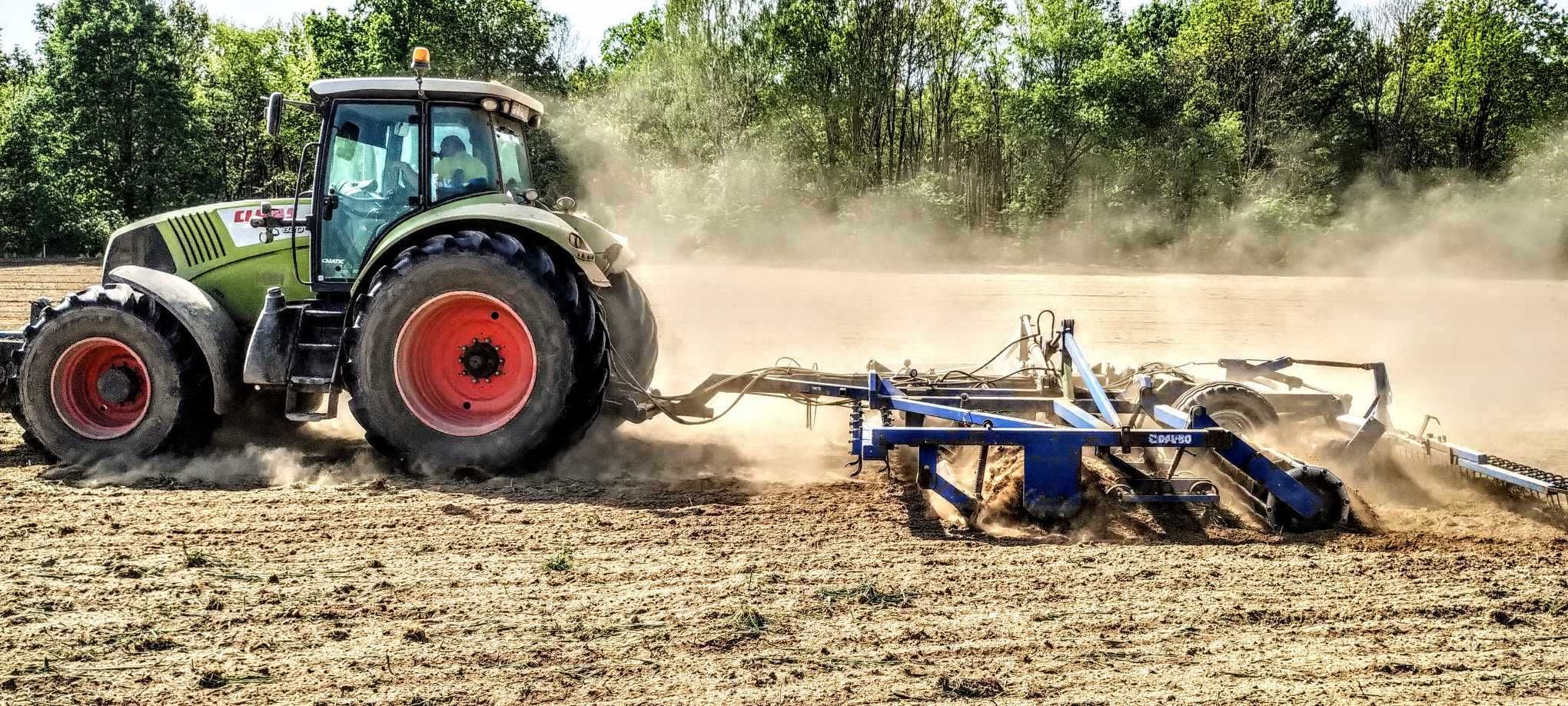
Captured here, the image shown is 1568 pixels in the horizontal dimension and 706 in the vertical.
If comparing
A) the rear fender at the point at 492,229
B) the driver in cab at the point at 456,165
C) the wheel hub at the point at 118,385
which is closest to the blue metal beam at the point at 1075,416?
the rear fender at the point at 492,229

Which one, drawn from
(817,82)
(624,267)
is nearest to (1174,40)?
(817,82)

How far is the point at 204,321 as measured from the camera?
6625 millimetres

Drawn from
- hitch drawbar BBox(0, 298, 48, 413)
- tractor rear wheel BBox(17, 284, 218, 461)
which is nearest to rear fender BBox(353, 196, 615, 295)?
tractor rear wheel BBox(17, 284, 218, 461)

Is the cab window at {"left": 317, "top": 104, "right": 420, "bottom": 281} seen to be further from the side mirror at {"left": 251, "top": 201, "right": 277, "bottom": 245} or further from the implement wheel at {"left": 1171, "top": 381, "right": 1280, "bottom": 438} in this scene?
the implement wheel at {"left": 1171, "top": 381, "right": 1280, "bottom": 438}

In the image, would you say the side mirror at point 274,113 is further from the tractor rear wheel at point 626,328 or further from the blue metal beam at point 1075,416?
the blue metal beam at point 1075,416

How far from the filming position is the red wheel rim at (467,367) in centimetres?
646

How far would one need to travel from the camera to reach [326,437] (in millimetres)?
7801

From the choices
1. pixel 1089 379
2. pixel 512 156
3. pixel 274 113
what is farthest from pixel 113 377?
pixel 1089 379

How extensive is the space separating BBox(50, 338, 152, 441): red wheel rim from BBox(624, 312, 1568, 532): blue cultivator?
3158mm

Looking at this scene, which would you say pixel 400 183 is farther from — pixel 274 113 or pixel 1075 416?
pixel 1075 416

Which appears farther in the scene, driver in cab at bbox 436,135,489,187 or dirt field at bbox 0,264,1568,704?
driver in cab at bbox 436,135,489,187

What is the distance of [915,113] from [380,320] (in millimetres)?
30153

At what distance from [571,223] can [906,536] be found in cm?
309

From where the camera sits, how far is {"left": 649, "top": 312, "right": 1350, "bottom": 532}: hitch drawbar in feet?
17.7
